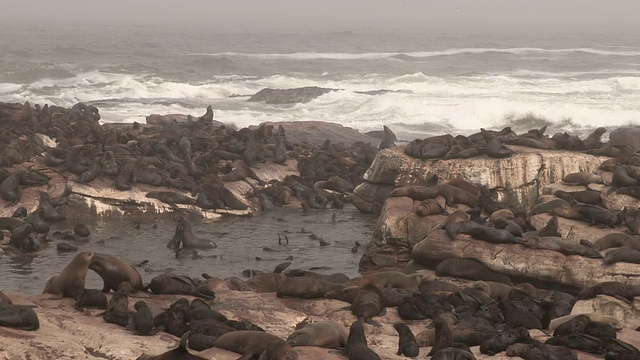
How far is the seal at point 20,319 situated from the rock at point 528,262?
22.4ft

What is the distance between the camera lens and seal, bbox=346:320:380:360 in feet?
28.6

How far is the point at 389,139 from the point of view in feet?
86.0

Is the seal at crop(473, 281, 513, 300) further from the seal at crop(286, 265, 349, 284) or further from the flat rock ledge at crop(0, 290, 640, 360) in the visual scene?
the seal at crop(286, 265, 349, 284)

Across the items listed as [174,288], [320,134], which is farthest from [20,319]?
[320,134]

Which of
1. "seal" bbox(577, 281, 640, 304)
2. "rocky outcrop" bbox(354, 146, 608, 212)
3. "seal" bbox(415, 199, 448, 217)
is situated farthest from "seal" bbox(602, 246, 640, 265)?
"rocky outcrop" bbox(354, 146, 608, 212)

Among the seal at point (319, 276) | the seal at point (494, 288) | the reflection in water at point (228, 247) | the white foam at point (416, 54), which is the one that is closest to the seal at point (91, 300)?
the seal at point (319, 276)

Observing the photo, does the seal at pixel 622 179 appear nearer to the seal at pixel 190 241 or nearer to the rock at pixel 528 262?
the rock at pixel 528 262

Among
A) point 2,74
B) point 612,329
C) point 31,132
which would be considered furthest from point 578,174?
point 2,74

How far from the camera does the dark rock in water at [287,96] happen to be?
142 ft

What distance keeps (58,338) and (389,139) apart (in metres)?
18.0

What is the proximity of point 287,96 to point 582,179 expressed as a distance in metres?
27.1

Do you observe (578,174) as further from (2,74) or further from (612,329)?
(2,74)

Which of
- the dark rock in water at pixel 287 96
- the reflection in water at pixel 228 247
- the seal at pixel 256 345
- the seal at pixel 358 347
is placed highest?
the seal at pixel 256 345

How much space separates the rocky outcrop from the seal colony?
25cm
